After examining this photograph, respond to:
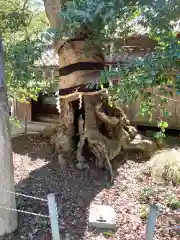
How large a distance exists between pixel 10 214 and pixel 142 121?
5.52m

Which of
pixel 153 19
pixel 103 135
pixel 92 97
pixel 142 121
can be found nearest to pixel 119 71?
pixel 153 19

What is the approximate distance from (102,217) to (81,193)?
79cm

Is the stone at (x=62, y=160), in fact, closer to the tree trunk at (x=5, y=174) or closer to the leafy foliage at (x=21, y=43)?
the leafy foliage at (x=21, y=43)

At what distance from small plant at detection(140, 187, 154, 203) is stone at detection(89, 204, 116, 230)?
2.08 feet

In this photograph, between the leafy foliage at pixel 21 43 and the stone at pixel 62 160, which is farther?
the stone at pixel 62 160

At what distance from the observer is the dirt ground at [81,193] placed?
13.2ft

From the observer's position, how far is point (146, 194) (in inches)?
190

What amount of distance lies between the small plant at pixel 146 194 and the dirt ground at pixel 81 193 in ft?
0.17

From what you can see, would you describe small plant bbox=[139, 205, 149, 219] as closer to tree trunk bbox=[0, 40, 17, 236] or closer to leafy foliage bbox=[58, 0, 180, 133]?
tree trunk bbox=[0, 40, 17, 236]

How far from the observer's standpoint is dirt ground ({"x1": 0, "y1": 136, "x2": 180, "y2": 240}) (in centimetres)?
402

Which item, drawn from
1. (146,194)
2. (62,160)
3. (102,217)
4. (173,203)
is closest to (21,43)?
(62,160)

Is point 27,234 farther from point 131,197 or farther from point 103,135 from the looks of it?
point 103,135

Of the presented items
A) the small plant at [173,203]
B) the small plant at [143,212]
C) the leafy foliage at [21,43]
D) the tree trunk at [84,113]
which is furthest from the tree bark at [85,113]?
the small plant at [173,203]

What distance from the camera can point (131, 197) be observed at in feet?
16.0
